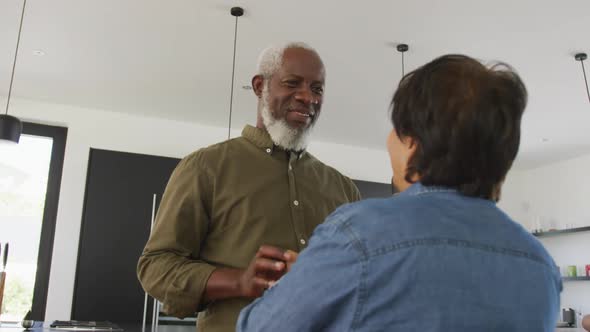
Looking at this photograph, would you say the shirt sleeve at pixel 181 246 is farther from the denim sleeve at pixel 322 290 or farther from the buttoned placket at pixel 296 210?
the denim sleeve at pixel 322 290

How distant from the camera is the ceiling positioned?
10.2 ft

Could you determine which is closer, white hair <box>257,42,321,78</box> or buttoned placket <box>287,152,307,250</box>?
buttoned placket <box>287,152,307,250</box>

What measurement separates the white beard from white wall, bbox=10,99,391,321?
12.8 ft

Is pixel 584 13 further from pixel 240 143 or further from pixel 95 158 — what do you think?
pixel 95 158

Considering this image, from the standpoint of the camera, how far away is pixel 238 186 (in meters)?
1.16

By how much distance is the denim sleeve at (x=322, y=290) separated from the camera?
0.63 m

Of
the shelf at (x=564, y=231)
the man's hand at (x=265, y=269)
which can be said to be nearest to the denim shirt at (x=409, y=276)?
the man's hand at (x=265, y=269)

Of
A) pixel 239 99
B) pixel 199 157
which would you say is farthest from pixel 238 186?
pixel 239 99

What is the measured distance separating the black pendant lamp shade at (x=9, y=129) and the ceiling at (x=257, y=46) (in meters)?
0.65

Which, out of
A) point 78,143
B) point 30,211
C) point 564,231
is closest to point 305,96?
point 78,143

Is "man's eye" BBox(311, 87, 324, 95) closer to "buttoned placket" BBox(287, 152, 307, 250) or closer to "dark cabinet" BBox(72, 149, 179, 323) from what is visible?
"buttoned placket" BBox(287, 152, 307, 250)

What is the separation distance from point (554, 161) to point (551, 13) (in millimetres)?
3764

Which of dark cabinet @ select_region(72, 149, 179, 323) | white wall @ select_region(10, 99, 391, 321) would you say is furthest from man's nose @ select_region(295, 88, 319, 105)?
white wall @ select_region(10, 99, 391, 321)

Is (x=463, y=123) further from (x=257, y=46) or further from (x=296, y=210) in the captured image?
(x=257, y=46)
